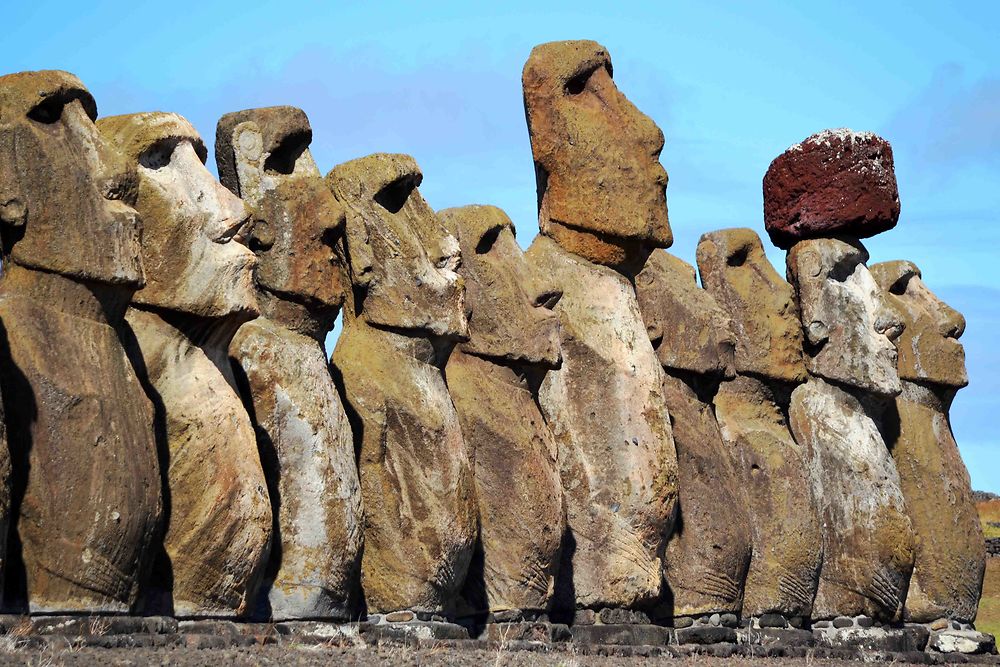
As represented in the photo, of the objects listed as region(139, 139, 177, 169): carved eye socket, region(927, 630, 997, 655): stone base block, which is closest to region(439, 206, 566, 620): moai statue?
region(139, 139, 177, 169): carved eye socket

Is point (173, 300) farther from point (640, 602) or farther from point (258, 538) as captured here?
point (640, 602)

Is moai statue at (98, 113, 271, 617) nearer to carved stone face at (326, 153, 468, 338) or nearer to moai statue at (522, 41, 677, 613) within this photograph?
carved stone face at (326, 153, 468, 338)

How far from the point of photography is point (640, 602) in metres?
14.3

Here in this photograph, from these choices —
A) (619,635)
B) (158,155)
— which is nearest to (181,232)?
(158,155)

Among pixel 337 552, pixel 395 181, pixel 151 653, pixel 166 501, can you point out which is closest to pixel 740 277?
pixel 395 181

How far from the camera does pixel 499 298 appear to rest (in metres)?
13.9

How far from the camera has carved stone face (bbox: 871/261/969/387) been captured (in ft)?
62.4

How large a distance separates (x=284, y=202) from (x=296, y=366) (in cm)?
108

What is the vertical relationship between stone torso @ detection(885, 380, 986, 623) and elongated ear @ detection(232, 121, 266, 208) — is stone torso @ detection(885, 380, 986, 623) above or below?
below

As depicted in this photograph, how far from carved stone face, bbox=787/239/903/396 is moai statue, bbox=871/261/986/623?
0.97 meters

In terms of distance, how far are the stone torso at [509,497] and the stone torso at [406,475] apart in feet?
2.04

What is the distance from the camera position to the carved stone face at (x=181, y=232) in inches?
432

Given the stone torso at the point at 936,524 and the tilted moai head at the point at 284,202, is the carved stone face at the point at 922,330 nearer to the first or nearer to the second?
the stone torso at the point at 936,524

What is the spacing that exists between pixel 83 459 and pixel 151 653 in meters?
1.27
